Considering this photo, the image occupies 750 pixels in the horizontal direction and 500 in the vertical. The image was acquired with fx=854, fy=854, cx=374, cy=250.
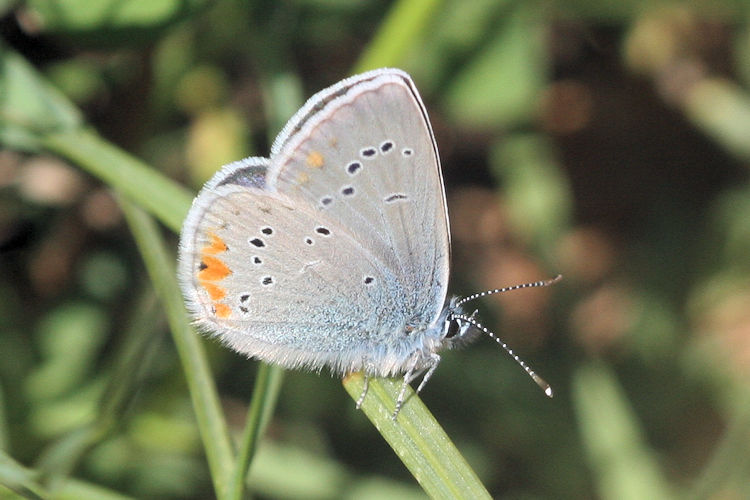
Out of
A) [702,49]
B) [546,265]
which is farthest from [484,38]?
[702,49]

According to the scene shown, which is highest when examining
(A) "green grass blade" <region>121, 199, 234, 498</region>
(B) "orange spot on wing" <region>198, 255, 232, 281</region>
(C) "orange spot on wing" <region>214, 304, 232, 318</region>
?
(B) "orange spot on wing" <region>198, 255, 232, 281</region>

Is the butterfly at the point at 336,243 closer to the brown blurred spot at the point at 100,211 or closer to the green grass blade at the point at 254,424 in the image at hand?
the green grass blade at the point at 254,424

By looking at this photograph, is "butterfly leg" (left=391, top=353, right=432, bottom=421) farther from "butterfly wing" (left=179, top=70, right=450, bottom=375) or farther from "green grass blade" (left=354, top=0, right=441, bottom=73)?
"green grass blade" (left=354, top=0, right=441, bottom=73)

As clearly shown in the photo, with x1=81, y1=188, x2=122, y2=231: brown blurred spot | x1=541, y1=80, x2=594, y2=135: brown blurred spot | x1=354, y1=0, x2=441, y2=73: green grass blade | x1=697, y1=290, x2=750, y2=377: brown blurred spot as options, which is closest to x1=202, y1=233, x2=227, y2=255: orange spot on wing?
x1=354, y1=0, x2=441, y2=73: green grass blade

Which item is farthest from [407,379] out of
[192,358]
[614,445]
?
[614,445]

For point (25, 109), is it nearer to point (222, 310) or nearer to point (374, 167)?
point (222, 310)

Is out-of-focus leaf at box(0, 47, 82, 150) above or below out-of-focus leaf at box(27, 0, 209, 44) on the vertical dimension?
below
